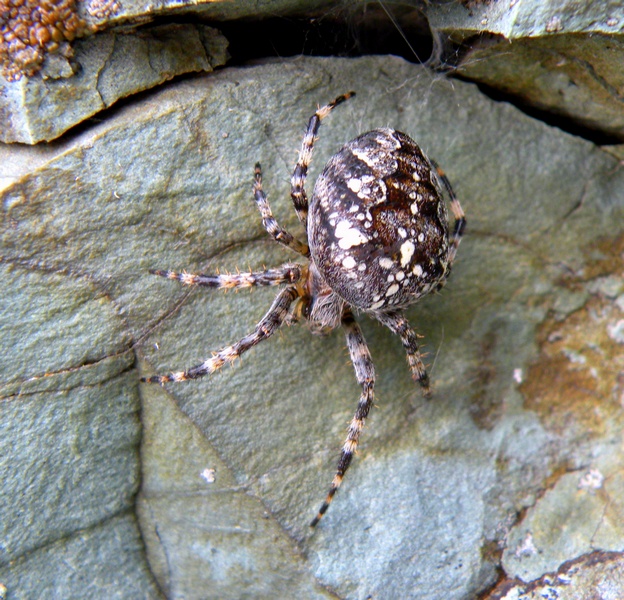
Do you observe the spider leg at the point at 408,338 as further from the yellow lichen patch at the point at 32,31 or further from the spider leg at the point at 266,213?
the yellow lichen patch at the point at 32,31

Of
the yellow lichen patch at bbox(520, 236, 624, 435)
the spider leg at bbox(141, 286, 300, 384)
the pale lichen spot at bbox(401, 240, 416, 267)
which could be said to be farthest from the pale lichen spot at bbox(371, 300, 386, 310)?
the yellow lichen patch at bbox(520, 236, 624, 435)

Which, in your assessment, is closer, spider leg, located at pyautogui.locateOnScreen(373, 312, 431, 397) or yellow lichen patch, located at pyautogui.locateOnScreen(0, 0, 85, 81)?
yellow lichen patch, located at pyautogui.locateOnScreen(0, 0, 85, 81)

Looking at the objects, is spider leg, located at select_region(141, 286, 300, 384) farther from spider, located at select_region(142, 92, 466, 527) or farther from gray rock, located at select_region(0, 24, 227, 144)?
gray rock, located at select_region(0, 24, 227, 144)

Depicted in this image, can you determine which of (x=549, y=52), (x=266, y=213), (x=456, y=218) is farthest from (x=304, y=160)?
(x=549, y=52)

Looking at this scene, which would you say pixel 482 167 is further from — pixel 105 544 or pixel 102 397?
pixel 105 544

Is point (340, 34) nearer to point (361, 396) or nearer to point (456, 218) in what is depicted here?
point (456, 218)
